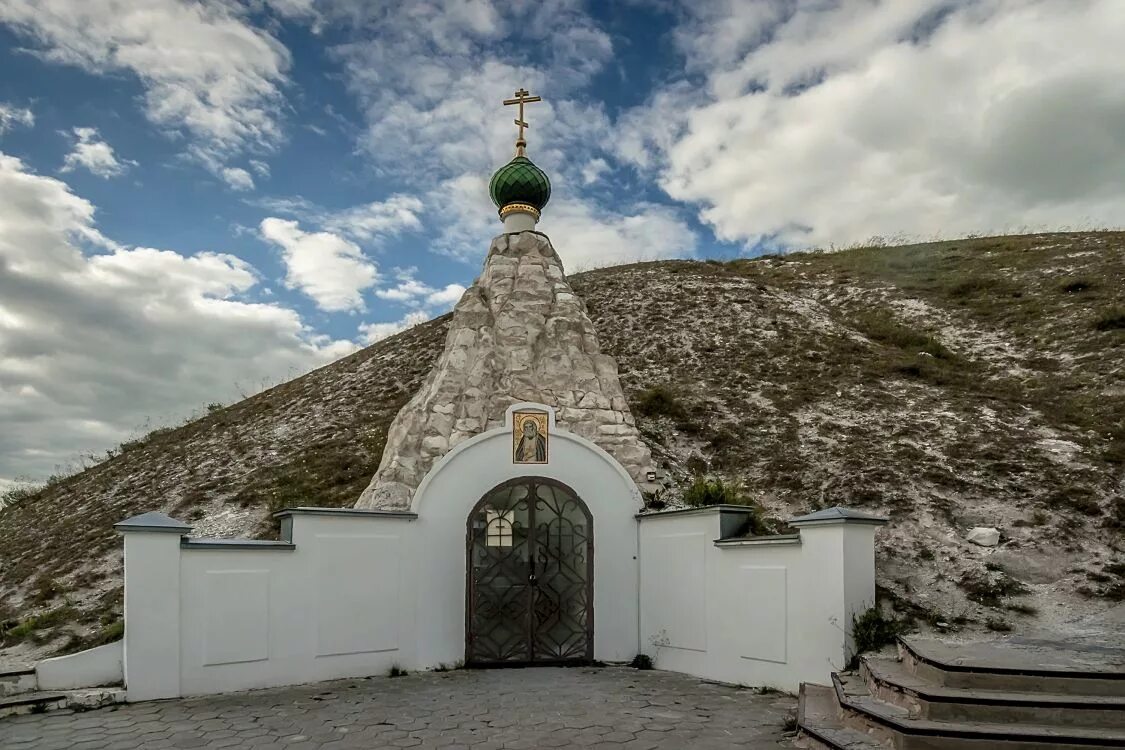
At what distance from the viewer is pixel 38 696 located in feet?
26.2

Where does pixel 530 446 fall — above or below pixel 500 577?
above

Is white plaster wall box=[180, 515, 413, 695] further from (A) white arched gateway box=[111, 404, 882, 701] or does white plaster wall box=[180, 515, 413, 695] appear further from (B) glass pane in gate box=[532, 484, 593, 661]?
(B) glass pane in gate box=[532, 484, 593, 661]

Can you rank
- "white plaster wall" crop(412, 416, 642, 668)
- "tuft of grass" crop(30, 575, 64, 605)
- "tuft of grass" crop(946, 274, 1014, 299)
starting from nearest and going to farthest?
"white plaster wall" crop(412, 416, 642, 668), "tuft of grass" crop(30, 575, 64, 605), "tuft of grass" crop(946, 274, 1014, 299)

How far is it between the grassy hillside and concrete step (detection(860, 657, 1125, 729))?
488 centimetres

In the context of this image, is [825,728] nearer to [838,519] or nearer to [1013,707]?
[1013,707]

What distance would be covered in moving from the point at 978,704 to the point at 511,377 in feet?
25.9

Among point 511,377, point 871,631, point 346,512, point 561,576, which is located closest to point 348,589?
point 346,512

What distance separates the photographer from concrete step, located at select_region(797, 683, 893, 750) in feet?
20.0

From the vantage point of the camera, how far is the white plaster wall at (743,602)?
8438 mm

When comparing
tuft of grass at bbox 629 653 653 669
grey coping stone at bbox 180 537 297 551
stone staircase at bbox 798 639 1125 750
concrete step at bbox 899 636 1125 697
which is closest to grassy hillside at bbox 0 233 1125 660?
tuft of grass at bbox 629 653 653 669

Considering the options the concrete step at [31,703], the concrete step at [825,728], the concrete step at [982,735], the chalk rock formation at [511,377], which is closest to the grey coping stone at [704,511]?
the chalk rock formation at [511,377]

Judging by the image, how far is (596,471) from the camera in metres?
11.1

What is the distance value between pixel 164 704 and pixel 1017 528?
12713mm

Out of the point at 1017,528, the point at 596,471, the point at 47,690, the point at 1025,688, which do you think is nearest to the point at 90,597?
the point at 47,690
